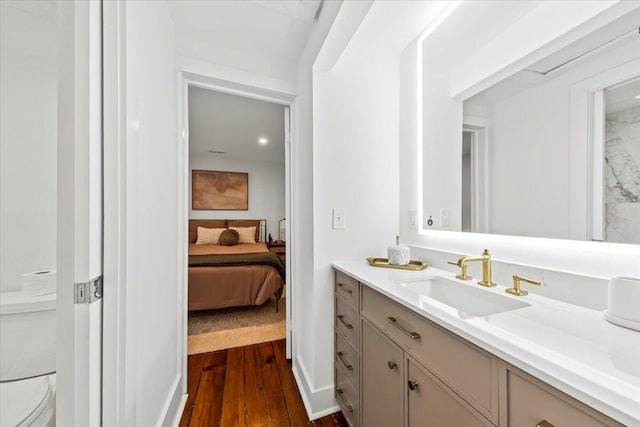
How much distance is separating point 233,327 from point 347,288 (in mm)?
1840

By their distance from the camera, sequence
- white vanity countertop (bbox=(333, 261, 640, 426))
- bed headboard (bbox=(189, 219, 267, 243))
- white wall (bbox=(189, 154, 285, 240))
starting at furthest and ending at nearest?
white wall (bbox=(189, 154, 285, 240)), bed headboard (bbox=(189, 219, 267, 243)), white vanity countertop (bbox=(333, 261, 640, 426))

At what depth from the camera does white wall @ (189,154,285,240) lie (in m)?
5.15

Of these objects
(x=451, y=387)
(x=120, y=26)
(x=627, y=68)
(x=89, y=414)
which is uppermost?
(x=120, y=26)

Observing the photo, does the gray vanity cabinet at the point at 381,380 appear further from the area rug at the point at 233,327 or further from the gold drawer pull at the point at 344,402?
the area rug at the point at 233,327

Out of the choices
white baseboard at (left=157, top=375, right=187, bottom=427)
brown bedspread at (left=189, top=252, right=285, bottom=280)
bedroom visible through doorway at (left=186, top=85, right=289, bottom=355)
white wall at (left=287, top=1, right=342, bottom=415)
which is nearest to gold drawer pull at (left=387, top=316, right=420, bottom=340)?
white wall at (left=287, top=1, right=342, bottom=415)

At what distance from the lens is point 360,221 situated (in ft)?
5.30

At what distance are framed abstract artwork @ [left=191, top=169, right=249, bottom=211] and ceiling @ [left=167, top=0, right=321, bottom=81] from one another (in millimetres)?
3657

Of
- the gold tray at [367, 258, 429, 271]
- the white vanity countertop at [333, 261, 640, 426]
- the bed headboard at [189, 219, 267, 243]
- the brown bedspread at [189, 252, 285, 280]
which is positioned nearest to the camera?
the white vanity countertop at [333, 261, 640, 426]

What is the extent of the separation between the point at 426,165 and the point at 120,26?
5.08ft
